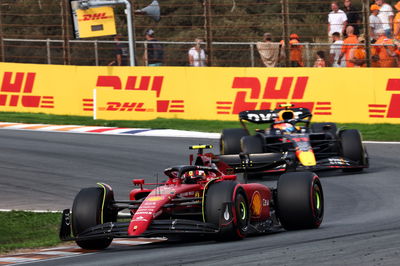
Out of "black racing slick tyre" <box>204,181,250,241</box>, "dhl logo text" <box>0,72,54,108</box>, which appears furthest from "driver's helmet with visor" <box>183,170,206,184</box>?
"dhl logo text" <box>0,72,54,108</box>

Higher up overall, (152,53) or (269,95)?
(152,53)

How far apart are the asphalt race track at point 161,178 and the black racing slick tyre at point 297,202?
20 centimetres

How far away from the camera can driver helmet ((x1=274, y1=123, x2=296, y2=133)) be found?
1756 cm

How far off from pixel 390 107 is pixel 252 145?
20.5ft

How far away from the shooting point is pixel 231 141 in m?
18.2

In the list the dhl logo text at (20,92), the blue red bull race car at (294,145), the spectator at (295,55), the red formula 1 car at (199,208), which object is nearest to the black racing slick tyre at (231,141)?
the blue red bull race car at (294,145)

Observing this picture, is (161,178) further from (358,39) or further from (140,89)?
(358,39)

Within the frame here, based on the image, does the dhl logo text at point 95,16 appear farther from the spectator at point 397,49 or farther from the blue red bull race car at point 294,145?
the blue red bull race car at point 294,145

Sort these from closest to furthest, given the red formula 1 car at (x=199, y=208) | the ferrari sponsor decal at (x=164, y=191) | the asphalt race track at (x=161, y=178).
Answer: the asphalt race track at (x=161, y=178), the red formula 1 car at (x=199, y=208), the ferrari sponsor decal at (x=164, y=191)

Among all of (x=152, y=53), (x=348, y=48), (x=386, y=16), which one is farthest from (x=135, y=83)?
(x=386, y=16)

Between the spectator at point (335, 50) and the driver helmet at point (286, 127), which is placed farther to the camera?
the spectator at point (335, 50)

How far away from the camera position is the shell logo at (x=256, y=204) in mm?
11502

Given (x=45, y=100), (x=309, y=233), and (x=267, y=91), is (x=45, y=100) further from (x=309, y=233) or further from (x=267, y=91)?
(x=309, y=233)

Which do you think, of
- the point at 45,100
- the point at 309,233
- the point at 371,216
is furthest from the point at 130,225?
the point at 45,100
